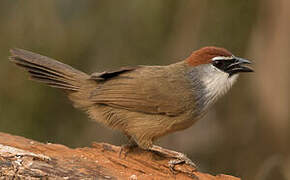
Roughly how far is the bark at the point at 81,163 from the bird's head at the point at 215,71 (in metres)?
0.90

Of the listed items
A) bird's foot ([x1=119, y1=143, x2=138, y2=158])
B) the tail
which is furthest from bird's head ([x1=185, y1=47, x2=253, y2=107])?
the tail

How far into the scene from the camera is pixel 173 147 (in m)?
8.78

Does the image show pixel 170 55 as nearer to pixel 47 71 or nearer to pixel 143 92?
pixel 143 92

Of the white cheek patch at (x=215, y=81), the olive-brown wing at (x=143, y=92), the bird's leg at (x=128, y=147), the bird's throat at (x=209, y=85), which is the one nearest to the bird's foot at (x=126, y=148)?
the bird's leg at (x=128, y=147)

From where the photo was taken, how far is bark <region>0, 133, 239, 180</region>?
4.79 meters

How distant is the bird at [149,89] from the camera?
19.0 feet

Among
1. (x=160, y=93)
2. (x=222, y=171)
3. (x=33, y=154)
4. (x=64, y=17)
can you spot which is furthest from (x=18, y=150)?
(x=222, y=171)

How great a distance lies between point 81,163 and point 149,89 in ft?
4.25

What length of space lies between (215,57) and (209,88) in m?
0.38

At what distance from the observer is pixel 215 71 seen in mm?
5883

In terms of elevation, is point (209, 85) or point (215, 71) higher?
point (215, 71)

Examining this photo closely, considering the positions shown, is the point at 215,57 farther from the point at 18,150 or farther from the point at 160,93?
the point at 18,150

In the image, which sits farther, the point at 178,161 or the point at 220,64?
the point at 220,64

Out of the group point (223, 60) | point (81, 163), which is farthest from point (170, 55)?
point (81, 163)
